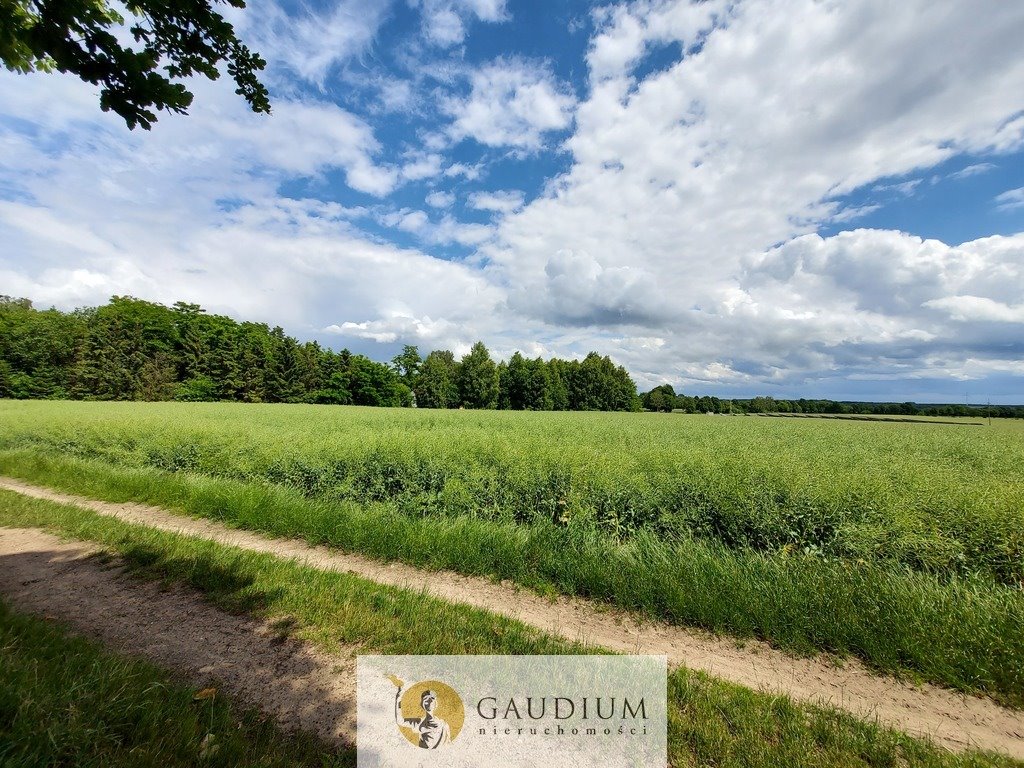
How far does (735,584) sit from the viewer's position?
15.5 feet

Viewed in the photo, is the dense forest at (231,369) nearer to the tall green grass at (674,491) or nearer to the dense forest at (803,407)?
the dense forest at (803,407)

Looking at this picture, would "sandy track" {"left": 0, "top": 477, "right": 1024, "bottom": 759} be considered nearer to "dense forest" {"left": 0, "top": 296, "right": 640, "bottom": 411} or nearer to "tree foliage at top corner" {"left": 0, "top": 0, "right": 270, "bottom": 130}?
"tree foliage at top corner" {"left": 0, "top": 0, "right": 270, "bottom": 130}

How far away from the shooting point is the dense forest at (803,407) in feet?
234

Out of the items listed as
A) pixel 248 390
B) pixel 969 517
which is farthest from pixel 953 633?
pixel 248 390

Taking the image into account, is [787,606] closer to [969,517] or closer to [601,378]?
[969,517]

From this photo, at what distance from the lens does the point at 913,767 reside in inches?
103

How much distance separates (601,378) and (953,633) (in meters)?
80.2

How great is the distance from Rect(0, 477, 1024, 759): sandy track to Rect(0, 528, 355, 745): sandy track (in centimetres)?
160

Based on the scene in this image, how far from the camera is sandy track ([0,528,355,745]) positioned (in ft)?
9.62

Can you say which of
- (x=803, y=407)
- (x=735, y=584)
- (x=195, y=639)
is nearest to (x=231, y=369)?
(x=195, y=639)

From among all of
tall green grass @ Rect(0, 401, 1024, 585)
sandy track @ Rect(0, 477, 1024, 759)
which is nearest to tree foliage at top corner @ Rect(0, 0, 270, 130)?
sandy track @ Rect(0, 477, 1024, 759)
